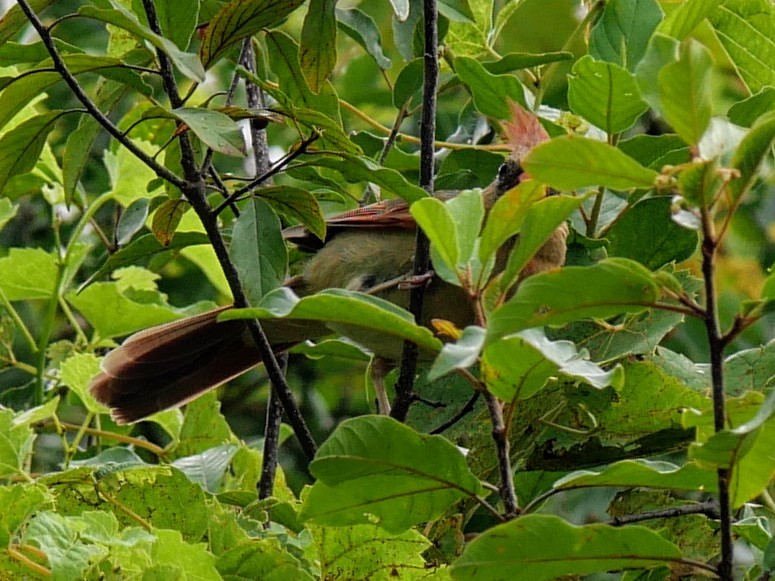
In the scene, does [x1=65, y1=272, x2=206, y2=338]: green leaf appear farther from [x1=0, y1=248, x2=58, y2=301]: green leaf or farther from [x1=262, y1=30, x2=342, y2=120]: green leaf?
[x1=262, y1=30, x2=342, y2=120]: green leaf

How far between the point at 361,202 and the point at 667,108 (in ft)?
7.11

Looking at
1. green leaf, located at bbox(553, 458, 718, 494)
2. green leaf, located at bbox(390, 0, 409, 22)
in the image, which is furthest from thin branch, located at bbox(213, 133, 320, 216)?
green leaf, located at bbox(553, 458, 718, 494)

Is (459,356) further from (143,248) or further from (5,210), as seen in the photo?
Answer: (5,210)

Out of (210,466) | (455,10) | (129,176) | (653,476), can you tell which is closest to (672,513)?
(653,476)

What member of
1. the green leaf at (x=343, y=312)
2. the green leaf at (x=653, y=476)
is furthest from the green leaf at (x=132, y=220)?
the green leaf at (x=653, y=476)

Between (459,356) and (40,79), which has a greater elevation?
(40,79)

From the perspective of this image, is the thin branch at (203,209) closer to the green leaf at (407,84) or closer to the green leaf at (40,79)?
the green leaf at (40,79)

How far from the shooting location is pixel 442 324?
1.75 meters

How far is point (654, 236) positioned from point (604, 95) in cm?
58

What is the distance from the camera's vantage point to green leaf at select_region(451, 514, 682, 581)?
1608 millimetres

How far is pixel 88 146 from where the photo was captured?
253 centimetres

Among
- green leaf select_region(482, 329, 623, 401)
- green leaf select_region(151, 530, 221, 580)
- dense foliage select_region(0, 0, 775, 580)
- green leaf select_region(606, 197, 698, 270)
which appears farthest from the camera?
green leaf select_region(606, 197, 698, 270)

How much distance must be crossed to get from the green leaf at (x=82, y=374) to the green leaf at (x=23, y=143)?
83 centimetres

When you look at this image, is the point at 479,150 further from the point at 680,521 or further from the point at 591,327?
the point at 680,521
